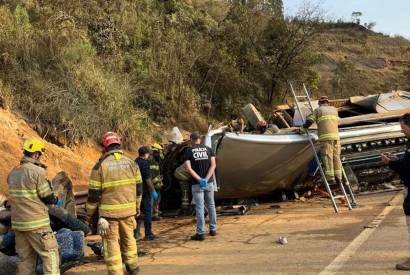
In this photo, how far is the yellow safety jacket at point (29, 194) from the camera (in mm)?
5656

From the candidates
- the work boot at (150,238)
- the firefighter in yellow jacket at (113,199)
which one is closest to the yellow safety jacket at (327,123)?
the work boot at (150,238)

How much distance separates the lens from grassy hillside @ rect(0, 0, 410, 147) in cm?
1473

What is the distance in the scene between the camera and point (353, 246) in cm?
712

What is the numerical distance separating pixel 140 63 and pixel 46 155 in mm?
7822

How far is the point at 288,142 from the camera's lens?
1111 centimetres

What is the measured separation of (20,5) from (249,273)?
13.5 m

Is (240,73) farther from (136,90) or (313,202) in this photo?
(313,202)

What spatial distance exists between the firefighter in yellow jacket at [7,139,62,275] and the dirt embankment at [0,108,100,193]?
6111 millimetres

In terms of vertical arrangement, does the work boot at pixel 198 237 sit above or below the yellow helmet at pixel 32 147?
below

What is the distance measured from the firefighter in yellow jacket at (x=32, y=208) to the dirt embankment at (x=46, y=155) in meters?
6.11

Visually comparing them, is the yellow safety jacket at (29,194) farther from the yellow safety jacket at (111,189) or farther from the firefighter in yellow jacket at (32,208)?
the yellow safety jacket at (111,189)

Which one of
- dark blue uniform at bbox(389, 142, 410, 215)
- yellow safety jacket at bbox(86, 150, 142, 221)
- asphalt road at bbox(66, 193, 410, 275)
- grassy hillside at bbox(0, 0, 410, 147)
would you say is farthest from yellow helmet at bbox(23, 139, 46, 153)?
grassy hillside at bbox(0, 0, 410, 147)

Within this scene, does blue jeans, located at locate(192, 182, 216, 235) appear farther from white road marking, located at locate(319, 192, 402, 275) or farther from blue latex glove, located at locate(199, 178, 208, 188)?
white road marking, located at locate(319, 192, 402, 275)

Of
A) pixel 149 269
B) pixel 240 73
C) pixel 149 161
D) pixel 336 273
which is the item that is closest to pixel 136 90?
pixel 240 73
